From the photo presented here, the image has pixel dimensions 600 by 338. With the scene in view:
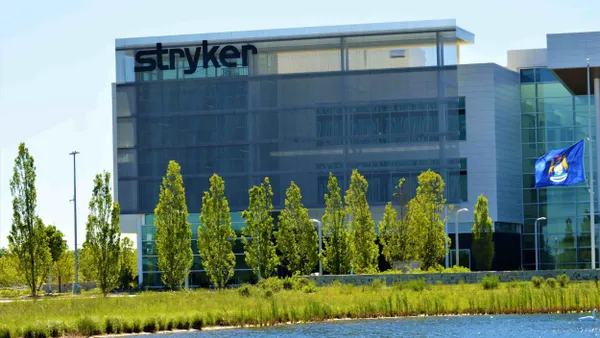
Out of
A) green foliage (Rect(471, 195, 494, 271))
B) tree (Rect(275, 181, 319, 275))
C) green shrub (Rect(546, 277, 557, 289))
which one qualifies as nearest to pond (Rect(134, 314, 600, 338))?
green shrub (Rect(546, 277, 557, 289))

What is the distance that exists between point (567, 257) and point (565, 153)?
32.1m

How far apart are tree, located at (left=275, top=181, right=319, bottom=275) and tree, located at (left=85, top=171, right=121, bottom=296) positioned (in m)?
10.6

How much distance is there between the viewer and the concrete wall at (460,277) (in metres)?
55.6

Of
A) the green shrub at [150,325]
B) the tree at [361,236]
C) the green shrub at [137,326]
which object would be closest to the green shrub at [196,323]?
the green shrub at [150,325]

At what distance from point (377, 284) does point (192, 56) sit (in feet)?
116

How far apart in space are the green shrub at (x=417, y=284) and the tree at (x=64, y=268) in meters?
47.9

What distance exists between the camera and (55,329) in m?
39.2

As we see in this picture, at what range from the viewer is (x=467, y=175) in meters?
85.6

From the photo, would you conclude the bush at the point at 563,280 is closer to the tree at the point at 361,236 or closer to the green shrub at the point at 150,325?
the tree at the point at 361,236

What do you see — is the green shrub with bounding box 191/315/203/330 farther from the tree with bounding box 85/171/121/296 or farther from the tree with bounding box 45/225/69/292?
the tree with bounding box 45/225/69/292

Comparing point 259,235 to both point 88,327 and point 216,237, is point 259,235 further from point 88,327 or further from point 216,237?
point 88,327

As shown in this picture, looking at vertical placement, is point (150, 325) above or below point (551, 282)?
below

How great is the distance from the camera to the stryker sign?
86.4 metres

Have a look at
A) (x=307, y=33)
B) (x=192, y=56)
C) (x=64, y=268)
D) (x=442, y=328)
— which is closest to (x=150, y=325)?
(x=442, y=328)
